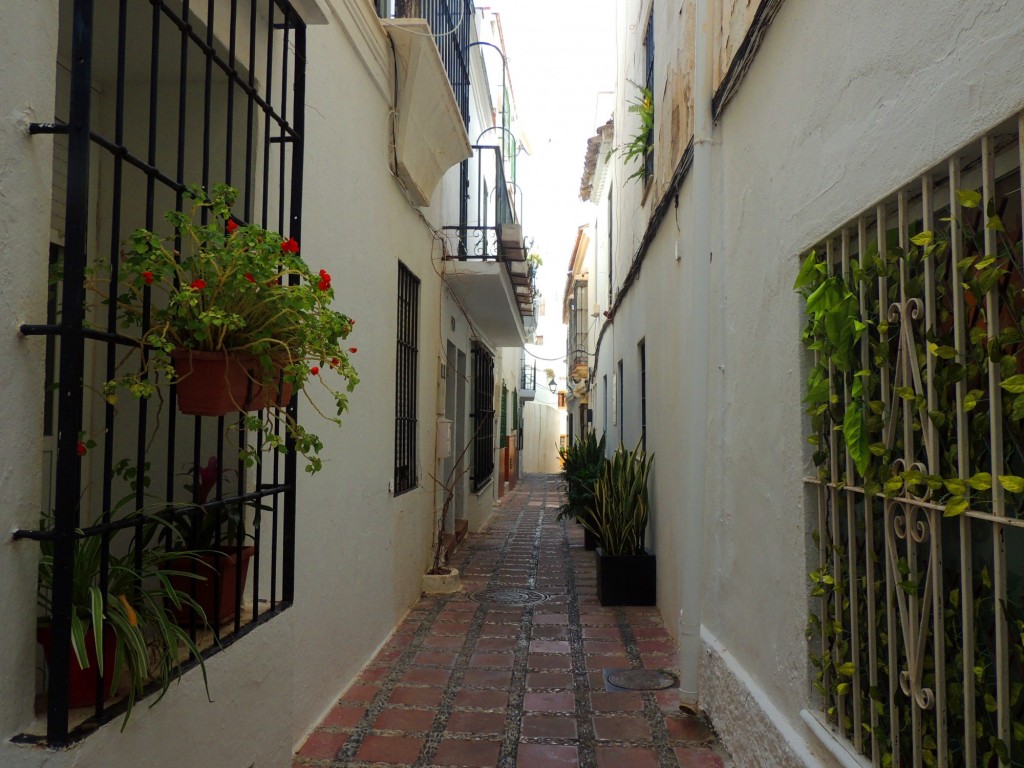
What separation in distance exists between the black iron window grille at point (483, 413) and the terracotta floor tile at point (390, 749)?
20.7 ft

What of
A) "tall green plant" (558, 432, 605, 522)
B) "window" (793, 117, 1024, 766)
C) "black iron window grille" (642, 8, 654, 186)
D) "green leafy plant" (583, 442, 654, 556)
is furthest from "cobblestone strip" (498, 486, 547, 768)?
"black iron window grille" (642, 8, 654, 186)

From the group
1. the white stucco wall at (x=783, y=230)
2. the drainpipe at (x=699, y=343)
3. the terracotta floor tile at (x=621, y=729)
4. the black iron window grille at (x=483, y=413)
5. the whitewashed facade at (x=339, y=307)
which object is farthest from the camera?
the black iron window grille at (x=483, y=413)

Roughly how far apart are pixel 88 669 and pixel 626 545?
16.4 ft

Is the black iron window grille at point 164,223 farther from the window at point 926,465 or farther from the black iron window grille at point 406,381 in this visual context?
the black iron window grille at point 406,381

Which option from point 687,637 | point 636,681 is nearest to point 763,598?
point 687,637

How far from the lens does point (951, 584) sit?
191 cm

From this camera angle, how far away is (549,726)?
388 centimetres

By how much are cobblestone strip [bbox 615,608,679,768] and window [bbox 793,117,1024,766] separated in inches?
47.2

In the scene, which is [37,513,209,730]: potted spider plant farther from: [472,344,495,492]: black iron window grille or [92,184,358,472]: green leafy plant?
[472,344,495,492]: black iron window grille

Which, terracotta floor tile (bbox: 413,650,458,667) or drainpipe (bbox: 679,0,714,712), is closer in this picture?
drainpipe (bbox: 679,0,714,712)

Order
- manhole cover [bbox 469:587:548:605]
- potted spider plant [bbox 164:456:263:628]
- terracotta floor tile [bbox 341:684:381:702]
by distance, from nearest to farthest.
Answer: potted spider plant [bbox 164:456:263:628] < terracotta floor tile [bbox 341:684:381:702] < manhole cover [bbox 469:587:548:605]

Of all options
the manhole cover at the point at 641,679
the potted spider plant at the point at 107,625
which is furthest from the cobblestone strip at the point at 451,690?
the potted spider plant at the point at 107,625

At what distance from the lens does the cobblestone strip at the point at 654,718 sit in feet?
11.6

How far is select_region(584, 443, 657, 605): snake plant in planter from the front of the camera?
20.9 feet
